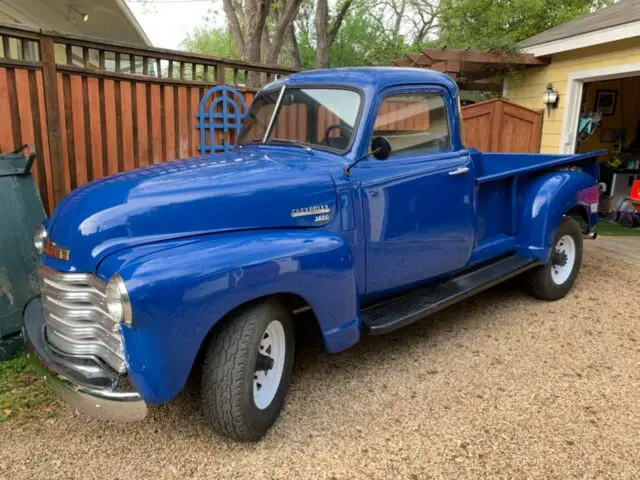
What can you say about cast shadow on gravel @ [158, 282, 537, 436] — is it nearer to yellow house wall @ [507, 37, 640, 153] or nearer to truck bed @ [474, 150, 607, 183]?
truck bed @ [474, 150, 607, 183]

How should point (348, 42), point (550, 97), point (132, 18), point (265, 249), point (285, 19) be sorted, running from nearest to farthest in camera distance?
1. point (265, 249)
2. point (550, 97)
3. point (285, 19)
4. point (132, 18)
5. point (348, 42)

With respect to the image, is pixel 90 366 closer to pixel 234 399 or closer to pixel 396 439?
pixel 234 399

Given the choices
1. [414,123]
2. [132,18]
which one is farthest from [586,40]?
[132,18]

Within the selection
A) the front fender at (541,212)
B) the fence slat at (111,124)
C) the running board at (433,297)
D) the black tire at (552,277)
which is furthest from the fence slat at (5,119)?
the black tire at (552,277)

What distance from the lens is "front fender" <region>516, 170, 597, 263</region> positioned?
4531 millimetres

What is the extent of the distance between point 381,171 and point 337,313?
1013 mm

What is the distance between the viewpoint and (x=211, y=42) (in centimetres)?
3403

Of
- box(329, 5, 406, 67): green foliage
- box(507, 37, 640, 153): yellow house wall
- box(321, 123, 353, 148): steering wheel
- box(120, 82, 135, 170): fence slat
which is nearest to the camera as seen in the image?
box(321, 123, 353, 148): steering wheel

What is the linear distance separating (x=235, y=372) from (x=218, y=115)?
3.81 metres

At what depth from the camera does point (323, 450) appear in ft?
8.87

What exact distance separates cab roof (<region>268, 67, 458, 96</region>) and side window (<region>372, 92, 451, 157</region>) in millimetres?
102

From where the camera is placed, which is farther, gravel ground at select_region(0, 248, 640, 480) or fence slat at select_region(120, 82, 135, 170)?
fence slat at select_region(120, 82, 135, 170)

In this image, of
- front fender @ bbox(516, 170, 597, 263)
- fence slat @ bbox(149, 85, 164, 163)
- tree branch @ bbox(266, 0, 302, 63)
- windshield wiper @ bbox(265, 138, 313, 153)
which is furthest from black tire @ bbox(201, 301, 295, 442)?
tree branch @ bbox(266, 0, 302, 63)

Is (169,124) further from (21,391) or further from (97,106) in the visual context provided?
(21,391)
